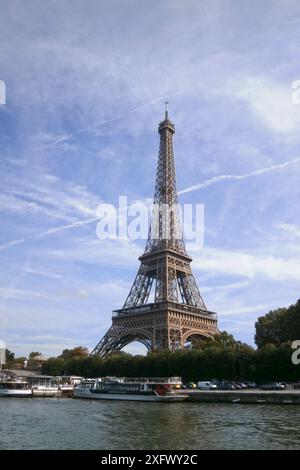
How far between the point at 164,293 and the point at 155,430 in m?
65.7

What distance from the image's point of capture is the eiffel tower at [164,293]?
92.6 metres

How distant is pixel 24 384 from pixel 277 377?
40.4m

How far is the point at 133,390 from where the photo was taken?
6538 cm

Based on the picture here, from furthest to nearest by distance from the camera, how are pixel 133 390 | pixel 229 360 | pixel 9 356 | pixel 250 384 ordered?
pixel 9 356, pixel 250 384, pixel 229 360, pixel 133 390

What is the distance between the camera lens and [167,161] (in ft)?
372

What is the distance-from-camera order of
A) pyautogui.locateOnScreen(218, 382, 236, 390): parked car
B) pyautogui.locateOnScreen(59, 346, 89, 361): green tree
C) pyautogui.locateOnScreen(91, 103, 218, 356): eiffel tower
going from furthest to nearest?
pyautogui.locateOnScreen(59, 346, 89, 361): green tree < pyautogui.locateOnScreen(91, 103, 218, 356): eiffel tower < pyautogui.locateOnScreen(218, 382, 236, 390): parked car

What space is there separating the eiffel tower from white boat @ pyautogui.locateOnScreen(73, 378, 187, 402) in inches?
765

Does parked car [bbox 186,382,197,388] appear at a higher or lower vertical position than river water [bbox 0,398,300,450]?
higher

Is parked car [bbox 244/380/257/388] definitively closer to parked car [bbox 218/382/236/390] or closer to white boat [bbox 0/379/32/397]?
parked car [bbox 218/382/236/390]

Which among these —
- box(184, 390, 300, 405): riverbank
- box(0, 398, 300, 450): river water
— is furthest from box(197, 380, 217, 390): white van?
box(0, 398, 300, 450): river water

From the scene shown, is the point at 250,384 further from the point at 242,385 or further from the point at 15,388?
the point at 15,388

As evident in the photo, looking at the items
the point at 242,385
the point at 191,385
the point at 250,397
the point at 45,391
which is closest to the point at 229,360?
the point at 242,385

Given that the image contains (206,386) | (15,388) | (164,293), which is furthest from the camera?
(164,293)

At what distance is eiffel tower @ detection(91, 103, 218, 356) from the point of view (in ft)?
304
